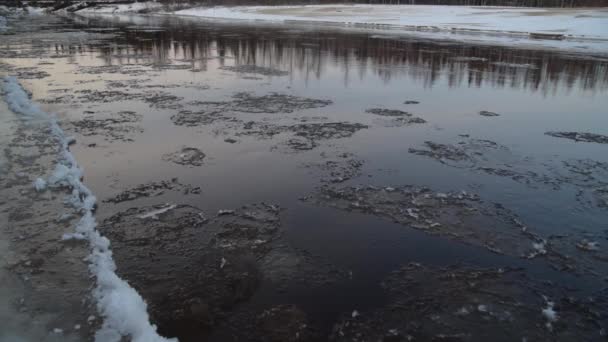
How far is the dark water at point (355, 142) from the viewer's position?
5.31 meters

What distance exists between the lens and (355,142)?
9258mm

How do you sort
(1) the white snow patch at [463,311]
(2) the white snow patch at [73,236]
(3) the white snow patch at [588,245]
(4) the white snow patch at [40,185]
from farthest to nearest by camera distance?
(4) the white snow patch at [40,185] < (3) the white snow patch at [588,245] < (2) the white snow patch at [73,236] < (1) the white snow patch at [463,311]

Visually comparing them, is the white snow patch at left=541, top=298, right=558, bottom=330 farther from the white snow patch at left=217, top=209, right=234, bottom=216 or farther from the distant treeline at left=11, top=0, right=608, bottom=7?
the distant treeline at left=11, top=0, right=608, bottom=7

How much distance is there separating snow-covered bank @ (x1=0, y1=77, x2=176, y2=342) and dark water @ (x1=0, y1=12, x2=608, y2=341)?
23 cm

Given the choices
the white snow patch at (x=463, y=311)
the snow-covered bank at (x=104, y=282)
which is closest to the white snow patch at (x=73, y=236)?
the snow-covered bank at (x=104, y=282)

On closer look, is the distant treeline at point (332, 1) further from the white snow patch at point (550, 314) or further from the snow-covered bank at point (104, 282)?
the snow-covered bank at point (104, 282)

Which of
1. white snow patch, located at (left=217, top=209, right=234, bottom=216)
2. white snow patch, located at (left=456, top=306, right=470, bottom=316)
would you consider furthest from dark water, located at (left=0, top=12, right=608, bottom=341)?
white snow patch, located at (left=456, top=306, right=470, bottom=316)

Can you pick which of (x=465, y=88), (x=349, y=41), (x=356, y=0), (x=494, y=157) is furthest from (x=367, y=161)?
(x=356, y=0)

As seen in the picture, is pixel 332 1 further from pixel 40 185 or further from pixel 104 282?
pixel 104 282

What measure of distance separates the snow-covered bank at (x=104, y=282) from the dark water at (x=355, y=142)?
230mm

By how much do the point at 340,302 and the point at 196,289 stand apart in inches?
58.6

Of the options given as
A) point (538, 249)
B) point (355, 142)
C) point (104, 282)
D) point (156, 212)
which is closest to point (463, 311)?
point (538, 249)

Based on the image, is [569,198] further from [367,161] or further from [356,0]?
[356,0]

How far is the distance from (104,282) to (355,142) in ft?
19.6
